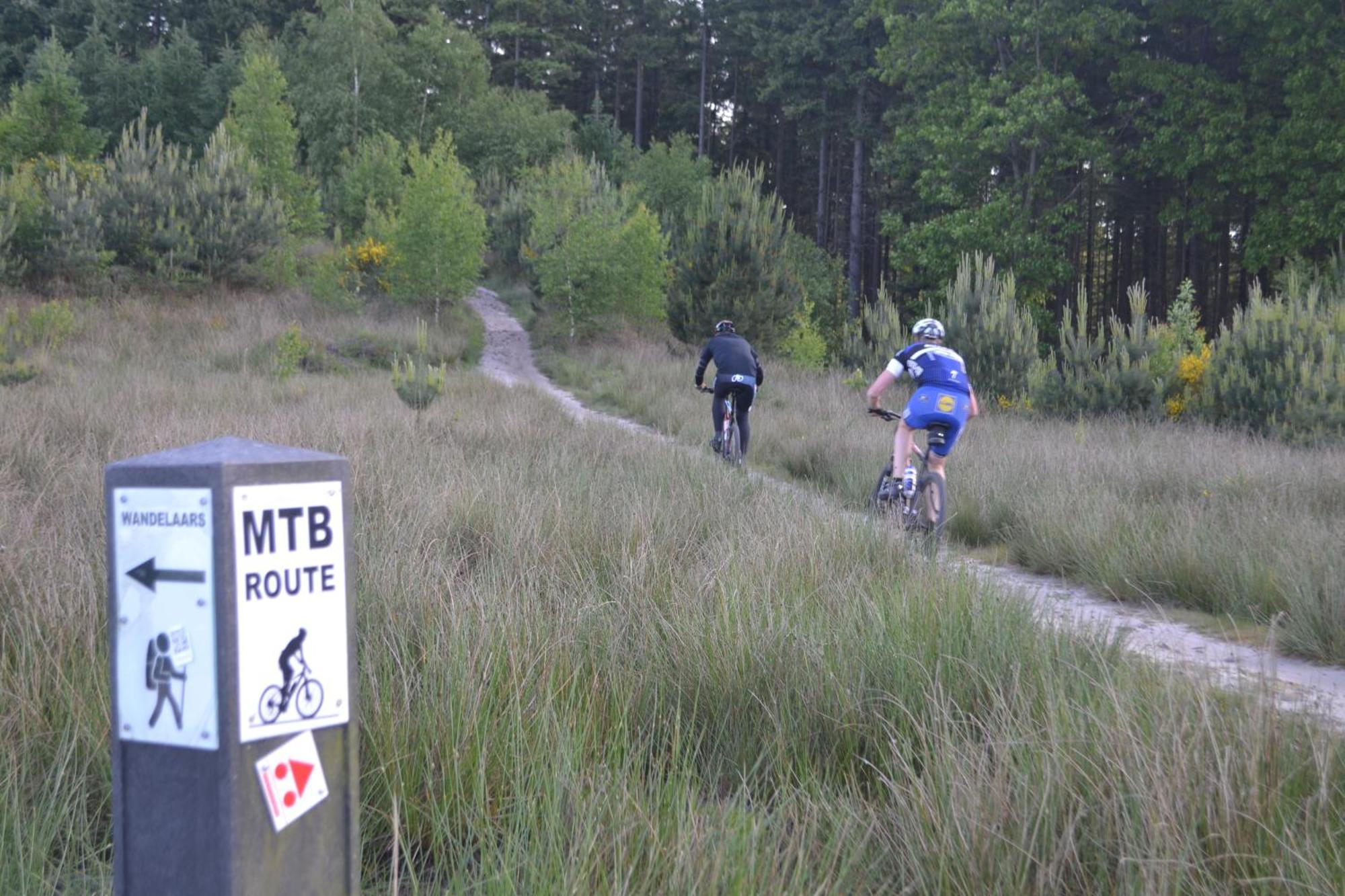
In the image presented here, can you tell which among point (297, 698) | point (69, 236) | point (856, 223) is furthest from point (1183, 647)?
point (856, 223)

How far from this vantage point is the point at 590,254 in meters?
29.3

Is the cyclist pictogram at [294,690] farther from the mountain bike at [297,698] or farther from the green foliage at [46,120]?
the green foliage at [46,120]

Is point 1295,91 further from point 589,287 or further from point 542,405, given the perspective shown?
point 542,405

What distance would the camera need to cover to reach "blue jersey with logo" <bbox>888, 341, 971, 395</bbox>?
8312 mm

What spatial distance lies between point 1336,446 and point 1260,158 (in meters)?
20.8

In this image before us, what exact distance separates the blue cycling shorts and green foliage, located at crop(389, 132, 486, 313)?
21.4 metres

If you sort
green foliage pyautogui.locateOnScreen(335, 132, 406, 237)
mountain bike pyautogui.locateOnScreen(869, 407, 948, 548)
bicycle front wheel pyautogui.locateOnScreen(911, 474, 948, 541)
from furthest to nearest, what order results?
green foliage pyautogui.locateOnScreen(335, 132, 406, 237)
bicycle front wheel pyautogui.locateOnScreen(911, 474, 948, 541)
mountain bike pyautogui.locateOnScreen(869, 407, 948, 548)

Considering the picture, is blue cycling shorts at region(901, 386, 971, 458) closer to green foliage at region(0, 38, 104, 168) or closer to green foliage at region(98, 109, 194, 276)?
green foliage at region(98, 109, 194, 276)

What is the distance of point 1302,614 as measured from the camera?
17.0 ft

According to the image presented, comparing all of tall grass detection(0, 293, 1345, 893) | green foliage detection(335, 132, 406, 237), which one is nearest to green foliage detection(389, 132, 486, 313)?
green foliage detection(335, 132, 406, 237)

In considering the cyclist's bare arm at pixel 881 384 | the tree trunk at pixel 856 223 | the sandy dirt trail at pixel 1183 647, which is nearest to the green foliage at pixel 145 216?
the sandy dirt trail at pixel 1183 647

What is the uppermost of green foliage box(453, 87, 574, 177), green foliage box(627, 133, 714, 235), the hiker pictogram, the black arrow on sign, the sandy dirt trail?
green foliage box(453, 87, 574, 177)

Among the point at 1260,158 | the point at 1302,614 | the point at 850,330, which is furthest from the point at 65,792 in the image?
the point at 1260,158

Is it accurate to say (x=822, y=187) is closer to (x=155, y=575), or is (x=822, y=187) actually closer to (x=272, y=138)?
(x=272, y=138)
